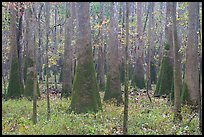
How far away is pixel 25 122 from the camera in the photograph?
423 inches

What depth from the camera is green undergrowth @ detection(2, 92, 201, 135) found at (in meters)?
9.52

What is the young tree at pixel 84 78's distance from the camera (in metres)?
12.1

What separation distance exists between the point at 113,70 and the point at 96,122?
4.82 metres

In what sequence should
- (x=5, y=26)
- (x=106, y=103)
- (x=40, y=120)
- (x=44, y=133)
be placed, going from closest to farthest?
(x=44, y=133), (x=40, y=120), (x=106, y=103), (x=5, y=26)

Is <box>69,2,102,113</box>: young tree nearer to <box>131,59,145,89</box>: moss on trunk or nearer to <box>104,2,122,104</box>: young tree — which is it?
<box>104,2,122,104</box>: young tree

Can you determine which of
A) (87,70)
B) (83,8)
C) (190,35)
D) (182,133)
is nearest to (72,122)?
(87,70)

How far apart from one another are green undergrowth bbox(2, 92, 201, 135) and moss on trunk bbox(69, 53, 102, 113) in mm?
338

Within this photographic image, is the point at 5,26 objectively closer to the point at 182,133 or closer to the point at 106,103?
the point at 106,103

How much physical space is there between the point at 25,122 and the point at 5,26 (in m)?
15.6

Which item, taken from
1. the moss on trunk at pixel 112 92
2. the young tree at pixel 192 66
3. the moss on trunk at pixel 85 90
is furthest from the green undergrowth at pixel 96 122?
the moss on trunk at pixel 112 92

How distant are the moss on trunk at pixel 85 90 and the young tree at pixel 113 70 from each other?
280 centimetres

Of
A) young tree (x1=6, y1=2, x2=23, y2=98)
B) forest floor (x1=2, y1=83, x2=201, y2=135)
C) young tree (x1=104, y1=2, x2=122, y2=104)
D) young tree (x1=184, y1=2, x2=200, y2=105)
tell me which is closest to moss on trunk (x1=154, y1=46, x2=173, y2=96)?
young tree (x1=104, y1=2, x2=122, y2=104)

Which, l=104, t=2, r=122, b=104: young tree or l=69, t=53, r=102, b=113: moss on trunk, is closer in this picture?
l=69, t=53, r=102, b=113: moss on trunk

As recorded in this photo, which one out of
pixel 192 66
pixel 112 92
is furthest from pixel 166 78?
pixel 192 66
